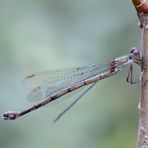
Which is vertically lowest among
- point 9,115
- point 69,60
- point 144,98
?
point 9,115

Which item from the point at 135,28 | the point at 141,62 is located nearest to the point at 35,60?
the point at 135,28

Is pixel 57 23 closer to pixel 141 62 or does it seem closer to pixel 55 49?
pixel 55 49

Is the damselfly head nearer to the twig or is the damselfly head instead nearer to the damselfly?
the twig

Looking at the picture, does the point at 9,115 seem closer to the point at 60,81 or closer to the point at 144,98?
the point at 60,81

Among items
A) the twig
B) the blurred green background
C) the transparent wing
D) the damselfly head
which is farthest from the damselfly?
the blurred green background

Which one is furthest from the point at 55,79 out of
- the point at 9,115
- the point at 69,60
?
the point at 69,60

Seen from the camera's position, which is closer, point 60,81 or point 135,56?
point 135,56

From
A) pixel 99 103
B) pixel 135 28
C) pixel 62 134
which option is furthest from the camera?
pixel 135 28
